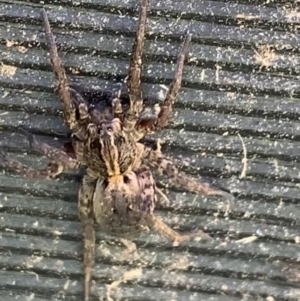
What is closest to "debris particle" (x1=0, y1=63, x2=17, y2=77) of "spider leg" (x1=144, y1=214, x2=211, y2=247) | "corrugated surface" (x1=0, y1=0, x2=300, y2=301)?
"corrugated surface" (x1=0, y1=0, x2=300, y2=301)

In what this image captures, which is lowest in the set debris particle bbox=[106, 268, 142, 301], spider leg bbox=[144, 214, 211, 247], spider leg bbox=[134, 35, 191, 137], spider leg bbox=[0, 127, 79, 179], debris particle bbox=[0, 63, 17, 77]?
debris particle bbox=[106, 268, 142, 301]

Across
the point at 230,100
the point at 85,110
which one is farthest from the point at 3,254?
the point at 230,100

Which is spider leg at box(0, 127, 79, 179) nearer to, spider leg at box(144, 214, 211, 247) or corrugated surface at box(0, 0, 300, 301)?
corrugated surface at box(0, 0, 300, 301)

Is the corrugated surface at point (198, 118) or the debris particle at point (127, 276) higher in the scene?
the corrugated surface at point (198, 118)

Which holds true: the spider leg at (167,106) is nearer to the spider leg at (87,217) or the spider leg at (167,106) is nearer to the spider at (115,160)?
the spider at (115,160)

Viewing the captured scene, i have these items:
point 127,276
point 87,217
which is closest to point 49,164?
point 87,217

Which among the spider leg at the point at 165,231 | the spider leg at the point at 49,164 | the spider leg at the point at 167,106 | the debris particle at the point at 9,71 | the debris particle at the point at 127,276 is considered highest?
the debris particle at the point at 9,71

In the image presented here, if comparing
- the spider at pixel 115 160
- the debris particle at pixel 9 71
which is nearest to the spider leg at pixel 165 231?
the spider at pixel 115 160
